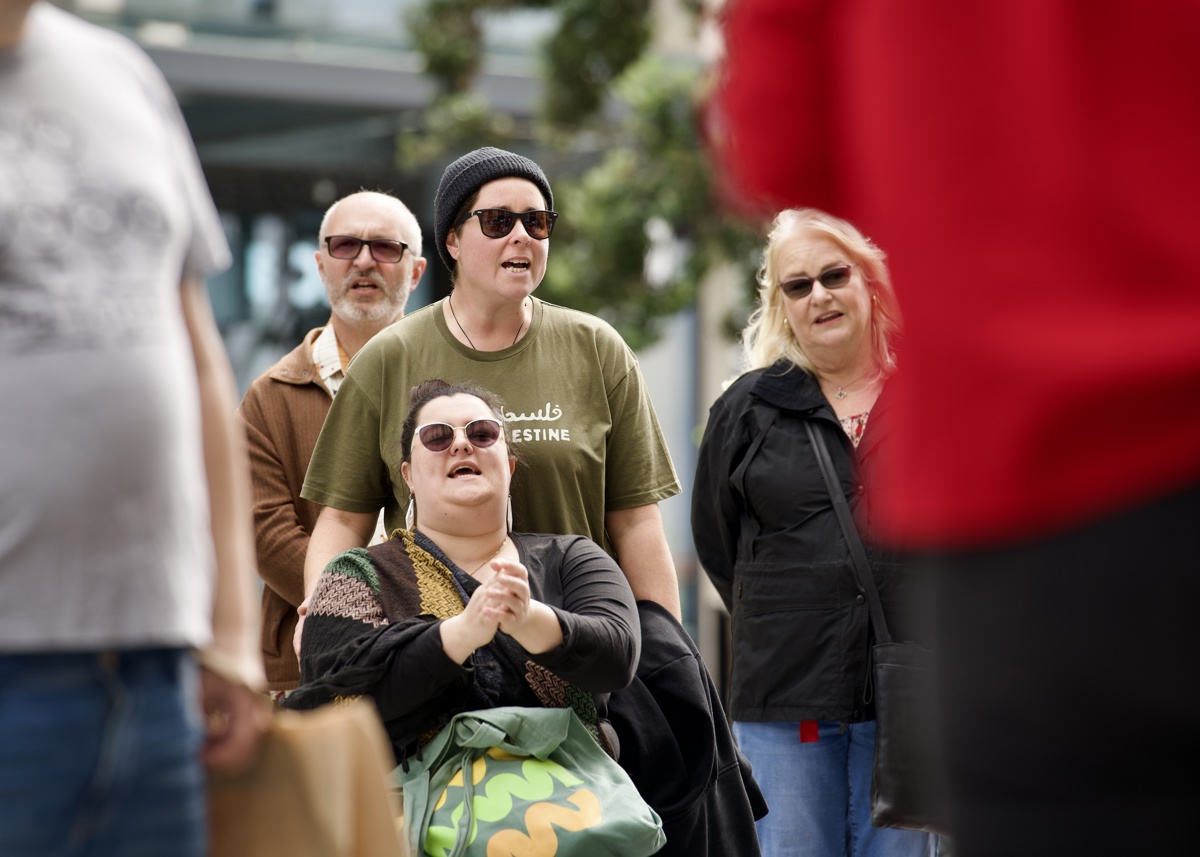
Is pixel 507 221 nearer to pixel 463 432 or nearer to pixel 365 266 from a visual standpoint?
pixel 463 432

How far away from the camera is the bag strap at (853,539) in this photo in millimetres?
4625

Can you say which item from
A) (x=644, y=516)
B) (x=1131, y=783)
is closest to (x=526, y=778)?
(x=644, y=516)

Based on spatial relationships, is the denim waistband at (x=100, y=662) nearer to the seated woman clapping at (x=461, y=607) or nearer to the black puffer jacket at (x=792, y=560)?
the seated woman clapping at (x=461, y=607)

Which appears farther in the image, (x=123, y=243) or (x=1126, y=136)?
(x=123, y=243)

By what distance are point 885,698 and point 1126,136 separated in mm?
3386

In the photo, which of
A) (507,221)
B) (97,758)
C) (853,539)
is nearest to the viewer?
(97,758)

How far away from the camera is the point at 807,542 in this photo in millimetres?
4781

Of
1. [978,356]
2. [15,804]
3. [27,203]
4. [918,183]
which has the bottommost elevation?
[15,804]

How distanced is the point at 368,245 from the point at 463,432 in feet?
4.86

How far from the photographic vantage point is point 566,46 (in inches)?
489

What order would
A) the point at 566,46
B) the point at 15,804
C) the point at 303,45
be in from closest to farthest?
the point at 15,804, the point at 566,46, the point at 303,45

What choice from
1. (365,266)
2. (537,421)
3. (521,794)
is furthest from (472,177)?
(521,794)

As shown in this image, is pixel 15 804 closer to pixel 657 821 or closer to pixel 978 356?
pixel 978 356

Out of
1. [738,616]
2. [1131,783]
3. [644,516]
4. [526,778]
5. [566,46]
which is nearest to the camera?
[1131,783]
